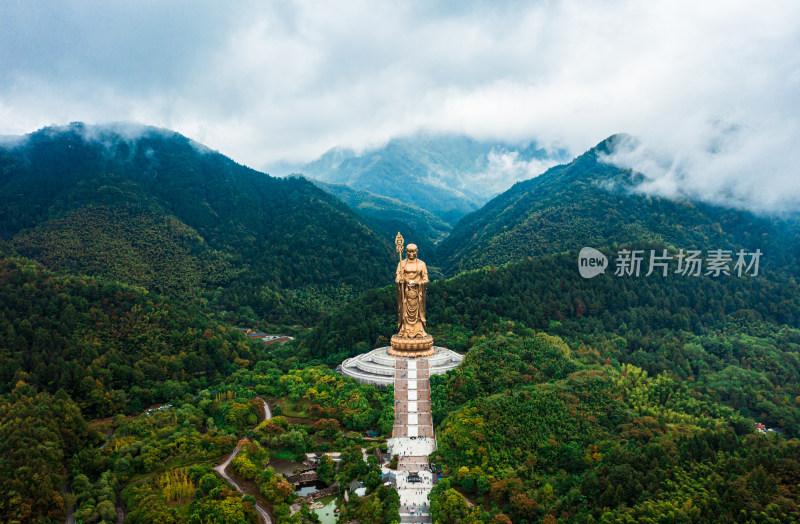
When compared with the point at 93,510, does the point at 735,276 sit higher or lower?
higher

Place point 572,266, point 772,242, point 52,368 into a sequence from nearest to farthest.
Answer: point 52,368
point 572,266
point 772,242

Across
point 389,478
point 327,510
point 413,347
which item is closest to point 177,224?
point 413,347

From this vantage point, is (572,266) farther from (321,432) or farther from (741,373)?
(321,432)

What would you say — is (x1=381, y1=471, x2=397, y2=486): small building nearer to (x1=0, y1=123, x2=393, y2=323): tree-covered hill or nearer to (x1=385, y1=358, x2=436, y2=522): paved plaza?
(x1=385, y1=358, x2=436, y2=522): paved plaza

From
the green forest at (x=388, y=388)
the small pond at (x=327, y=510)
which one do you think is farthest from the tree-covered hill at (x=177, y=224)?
the small pond at (x=327, y=510)

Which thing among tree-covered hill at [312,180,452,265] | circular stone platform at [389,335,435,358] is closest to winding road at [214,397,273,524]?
circular stone platform at [389,335,435,358]

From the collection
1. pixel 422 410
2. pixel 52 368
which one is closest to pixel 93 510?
pixel 52 368
